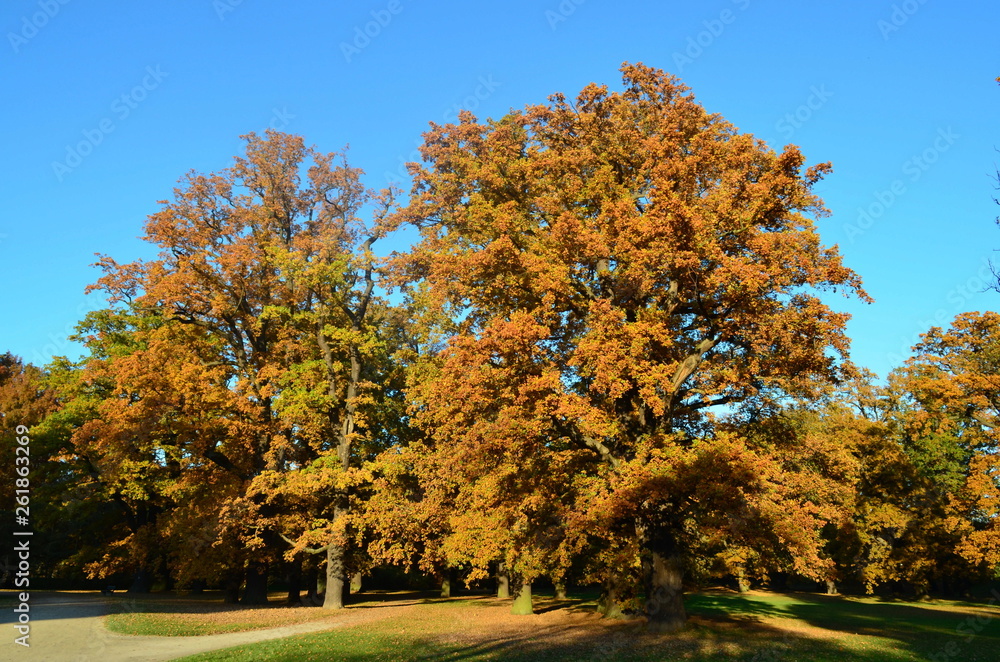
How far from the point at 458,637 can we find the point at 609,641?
167 inches

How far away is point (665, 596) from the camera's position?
16.8 metres

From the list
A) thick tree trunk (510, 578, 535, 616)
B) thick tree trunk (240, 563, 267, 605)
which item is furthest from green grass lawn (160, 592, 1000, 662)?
thick tree trunk (240, 563, 267, 605)

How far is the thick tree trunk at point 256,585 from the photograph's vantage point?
29.8m

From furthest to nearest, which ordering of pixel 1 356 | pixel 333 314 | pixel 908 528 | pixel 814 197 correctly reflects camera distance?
pixel 1 356, pixel 908 528, pixel 333 314, pixel 814 197

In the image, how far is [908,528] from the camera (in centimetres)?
3962

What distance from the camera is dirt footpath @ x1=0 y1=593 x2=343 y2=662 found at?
510 inches

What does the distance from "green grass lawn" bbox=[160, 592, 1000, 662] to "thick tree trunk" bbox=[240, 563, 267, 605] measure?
375 inches

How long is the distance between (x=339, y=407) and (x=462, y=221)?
463 inches

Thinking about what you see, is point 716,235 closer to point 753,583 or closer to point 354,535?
point 354,535

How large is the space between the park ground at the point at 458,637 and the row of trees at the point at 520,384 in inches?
73.5

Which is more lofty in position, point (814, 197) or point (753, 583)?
point (814, 197)

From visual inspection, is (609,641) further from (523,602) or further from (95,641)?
(95,641)

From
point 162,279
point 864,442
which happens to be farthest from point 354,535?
point 864,442

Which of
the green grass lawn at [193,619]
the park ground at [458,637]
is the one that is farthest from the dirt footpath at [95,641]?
the green grass lawn at [193,619]
